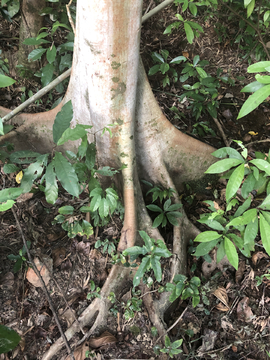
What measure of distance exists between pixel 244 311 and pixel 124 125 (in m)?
2.08

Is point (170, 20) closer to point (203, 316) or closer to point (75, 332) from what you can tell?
point (203, 316)

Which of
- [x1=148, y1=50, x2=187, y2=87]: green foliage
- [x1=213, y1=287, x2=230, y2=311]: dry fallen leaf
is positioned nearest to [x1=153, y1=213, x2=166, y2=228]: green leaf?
[x1=213, y1=287, x2=230, y2=311]: dry fallen leaf

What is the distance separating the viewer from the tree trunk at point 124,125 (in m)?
1.64

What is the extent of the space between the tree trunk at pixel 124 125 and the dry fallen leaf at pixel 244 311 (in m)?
0.63

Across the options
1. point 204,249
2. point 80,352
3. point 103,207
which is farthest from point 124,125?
point 80,352

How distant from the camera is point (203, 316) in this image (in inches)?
90.4

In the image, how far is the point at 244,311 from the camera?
91.0 inches

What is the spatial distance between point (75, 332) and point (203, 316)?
1.19m

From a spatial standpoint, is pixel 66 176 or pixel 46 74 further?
pixel 46 74

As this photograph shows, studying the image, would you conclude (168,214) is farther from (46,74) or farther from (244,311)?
(46,74)

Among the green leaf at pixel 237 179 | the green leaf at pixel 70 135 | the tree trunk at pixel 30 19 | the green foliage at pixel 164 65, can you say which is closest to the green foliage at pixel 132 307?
the green leaf at pixel 237 179

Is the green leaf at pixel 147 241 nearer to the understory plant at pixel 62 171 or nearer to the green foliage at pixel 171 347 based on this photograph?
the understory plant at pixel 62 171

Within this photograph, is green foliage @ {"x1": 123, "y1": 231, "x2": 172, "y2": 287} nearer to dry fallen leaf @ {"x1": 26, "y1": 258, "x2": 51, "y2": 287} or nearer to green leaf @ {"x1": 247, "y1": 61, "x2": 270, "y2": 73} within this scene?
dry fallen leaf @ {"x1": 26, "y1": 258, "x2": 51, "y2": 287}

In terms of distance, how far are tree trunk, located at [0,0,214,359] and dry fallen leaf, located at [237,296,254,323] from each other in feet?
2.05
